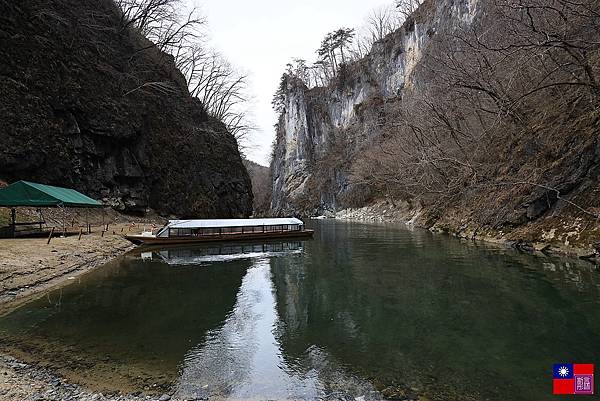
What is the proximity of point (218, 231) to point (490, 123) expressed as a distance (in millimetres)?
26068

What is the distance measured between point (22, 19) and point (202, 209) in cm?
2413

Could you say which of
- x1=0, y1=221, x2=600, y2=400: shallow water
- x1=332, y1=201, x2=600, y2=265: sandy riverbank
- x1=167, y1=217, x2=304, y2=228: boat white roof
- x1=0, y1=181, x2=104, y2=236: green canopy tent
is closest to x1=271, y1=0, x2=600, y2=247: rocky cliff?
x1=332, y1=201, x2=600, y2=265: sandy riverbank

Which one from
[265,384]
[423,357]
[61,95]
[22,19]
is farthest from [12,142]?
[423,357]

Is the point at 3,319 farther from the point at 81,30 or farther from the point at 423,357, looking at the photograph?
the point at 81,30

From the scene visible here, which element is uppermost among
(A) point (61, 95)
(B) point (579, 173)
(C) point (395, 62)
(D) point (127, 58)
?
(C) point (395, 62)

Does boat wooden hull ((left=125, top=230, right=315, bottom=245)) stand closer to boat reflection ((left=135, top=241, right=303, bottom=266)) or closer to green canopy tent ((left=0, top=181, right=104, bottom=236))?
boat reflection ((left=135, top=241, right=303, bottom=266))

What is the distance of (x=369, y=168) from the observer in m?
65.0

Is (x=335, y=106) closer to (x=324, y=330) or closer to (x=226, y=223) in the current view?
(x=226, y=223)

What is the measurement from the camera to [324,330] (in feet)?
30.0

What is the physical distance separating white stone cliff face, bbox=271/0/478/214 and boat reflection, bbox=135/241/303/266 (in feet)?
183

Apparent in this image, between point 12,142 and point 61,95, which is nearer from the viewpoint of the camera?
point 12,142

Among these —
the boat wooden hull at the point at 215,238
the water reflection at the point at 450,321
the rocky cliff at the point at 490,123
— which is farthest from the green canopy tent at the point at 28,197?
the rocky cliff at the point at 490,123

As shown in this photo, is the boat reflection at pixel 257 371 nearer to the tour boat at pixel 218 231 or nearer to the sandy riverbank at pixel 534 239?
the sandy riverbank at pixel 534 239

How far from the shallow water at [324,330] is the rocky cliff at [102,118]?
16.4 m
